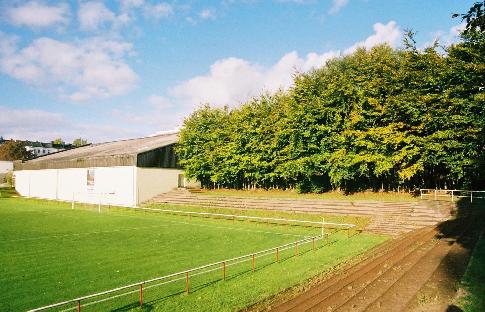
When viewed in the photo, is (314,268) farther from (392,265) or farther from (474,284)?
(474,284)

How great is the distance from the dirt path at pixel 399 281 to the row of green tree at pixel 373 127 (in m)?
13.0

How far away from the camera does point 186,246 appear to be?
2598 cm

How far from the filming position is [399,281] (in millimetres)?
16344

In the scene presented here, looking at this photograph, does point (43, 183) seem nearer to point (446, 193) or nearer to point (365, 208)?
point (365, 208)

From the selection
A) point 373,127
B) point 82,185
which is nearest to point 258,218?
point 373,127

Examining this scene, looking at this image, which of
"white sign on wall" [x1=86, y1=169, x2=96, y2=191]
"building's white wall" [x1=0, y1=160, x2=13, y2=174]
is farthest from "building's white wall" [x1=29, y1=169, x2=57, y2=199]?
"building's white wall" [x1=0, y1=160, x2=13, y2=174]

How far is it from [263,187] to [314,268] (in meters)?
35.3

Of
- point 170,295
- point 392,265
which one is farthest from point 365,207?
point 170,295

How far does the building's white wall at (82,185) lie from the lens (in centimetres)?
5609

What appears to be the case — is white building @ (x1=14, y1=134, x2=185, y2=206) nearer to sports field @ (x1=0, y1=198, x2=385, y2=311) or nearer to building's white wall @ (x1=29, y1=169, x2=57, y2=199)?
building's white wall @ (x1=29, y1=169, x2=57, y2=199)

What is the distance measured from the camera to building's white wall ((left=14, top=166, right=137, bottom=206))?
56094 millimetres

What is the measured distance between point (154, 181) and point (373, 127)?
110 ft

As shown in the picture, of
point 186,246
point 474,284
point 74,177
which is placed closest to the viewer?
point 474,284

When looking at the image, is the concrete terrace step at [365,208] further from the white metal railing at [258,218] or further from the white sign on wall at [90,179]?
the white sign on wall at [90,179]
